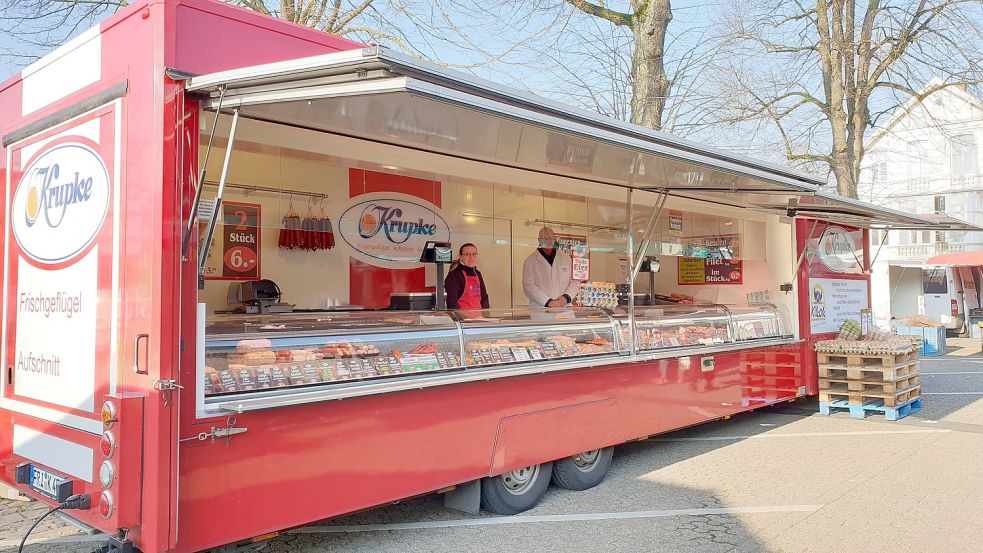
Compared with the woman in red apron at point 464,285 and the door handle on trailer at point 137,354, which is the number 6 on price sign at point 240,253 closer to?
the woman in red apron at point 464,285

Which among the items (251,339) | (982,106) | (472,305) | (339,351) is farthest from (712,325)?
(982,106)

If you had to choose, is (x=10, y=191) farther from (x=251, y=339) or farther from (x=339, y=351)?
(x=339, y=351)

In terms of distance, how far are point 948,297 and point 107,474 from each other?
21.1 meters

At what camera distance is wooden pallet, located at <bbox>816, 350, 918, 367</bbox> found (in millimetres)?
7422

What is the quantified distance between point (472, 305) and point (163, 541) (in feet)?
13.0

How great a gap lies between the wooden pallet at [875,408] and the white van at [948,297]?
12538 mm

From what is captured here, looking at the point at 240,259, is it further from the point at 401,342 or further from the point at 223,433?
the point at 223,433

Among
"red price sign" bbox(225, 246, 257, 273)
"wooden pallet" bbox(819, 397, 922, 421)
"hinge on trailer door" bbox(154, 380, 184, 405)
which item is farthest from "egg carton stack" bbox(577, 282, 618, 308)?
"hinge on trailer door" bbox(154, 380, 184, 405)

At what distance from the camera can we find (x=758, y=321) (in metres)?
7.64

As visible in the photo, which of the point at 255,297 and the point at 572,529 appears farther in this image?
the point at 255,297

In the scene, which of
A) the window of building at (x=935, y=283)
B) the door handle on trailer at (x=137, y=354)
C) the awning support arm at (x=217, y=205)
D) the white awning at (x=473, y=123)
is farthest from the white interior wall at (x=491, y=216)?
the window of building at (x=935, y=283)

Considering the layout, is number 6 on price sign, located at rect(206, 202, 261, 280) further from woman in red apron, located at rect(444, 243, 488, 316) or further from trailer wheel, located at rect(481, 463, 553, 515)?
trailer wheel, located at rect(481, 463, 553, 515)

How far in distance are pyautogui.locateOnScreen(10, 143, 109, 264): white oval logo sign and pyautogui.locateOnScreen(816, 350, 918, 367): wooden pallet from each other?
736 cm

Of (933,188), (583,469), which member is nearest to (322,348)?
(583,469)
